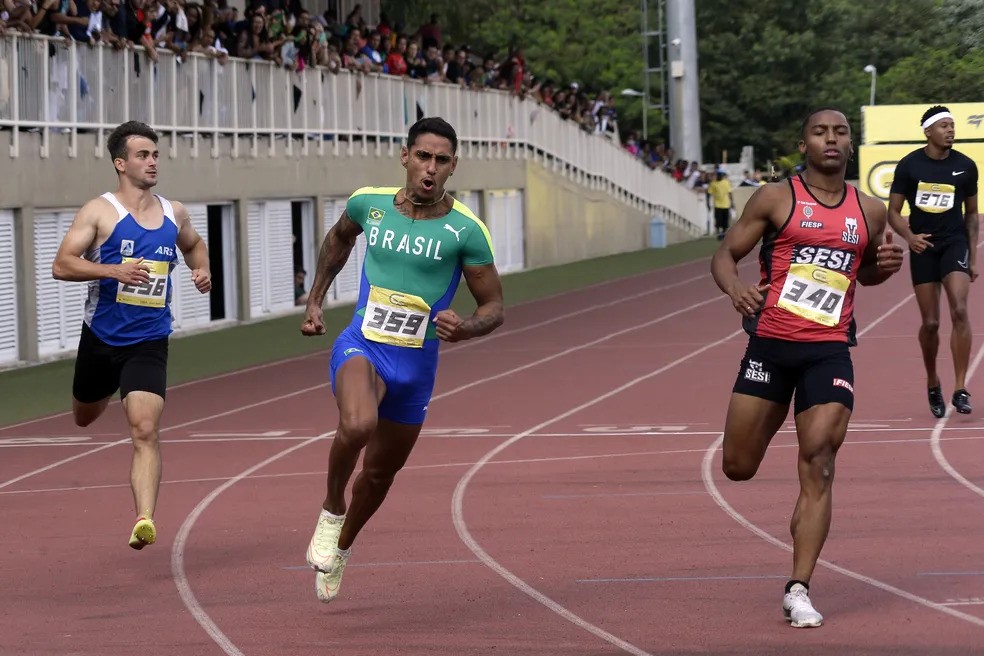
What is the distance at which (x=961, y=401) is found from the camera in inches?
558

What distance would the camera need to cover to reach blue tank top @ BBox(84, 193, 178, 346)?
9.47m

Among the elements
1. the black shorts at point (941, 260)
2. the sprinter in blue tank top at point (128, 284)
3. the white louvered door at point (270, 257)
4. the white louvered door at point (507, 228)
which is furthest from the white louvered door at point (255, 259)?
the sprinter in blue tank top at point (128, 284)

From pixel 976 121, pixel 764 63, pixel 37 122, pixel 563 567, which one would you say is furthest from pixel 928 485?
pixel 764 63

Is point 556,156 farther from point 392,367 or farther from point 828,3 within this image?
point 828,3

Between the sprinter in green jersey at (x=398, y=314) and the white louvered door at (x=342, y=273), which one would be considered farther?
the white louvered door at (x=342, y=273)

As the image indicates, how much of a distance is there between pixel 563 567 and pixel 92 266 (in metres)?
2.66

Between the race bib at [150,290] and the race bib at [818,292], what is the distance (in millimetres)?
3240

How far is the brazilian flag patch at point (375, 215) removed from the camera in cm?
815

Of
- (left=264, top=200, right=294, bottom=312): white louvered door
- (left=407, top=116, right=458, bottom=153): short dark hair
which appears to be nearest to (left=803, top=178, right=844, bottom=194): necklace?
(left=407, top=116, right=458, bottom=153): short dark hair

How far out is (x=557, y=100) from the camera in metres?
46.9

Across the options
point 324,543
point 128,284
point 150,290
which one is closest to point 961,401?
point 150,290

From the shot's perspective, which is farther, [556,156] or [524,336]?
[556,156]

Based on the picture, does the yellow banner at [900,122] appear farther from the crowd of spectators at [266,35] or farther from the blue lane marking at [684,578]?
the blue lane marking at [684,578]

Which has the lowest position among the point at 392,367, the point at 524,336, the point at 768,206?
the point at 524,336
